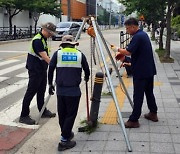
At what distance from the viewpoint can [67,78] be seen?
5.38m

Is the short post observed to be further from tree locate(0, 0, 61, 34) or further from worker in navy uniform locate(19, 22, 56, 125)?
tree locate(0, 0, 61, 34)

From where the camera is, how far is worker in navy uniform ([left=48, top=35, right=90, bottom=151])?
5359 millimetres

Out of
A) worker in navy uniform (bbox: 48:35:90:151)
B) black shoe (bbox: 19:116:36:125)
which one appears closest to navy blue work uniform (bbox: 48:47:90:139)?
worker in navy uniform (bbox: 48:35:90:151)

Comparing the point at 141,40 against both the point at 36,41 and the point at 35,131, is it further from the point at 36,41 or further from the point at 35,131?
the point at 35,131

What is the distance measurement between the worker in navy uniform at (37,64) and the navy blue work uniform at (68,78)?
125cm

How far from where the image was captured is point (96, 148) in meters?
5.51

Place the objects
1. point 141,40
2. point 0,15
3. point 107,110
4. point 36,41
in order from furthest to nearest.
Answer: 1. point 0,15
2. point 107,110
3. point 36,41
4. point 141,40

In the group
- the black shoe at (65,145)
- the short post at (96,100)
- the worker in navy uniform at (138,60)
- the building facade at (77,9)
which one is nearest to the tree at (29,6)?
the short post at (96,100)

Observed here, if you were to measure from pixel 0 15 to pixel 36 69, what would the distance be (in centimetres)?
3160

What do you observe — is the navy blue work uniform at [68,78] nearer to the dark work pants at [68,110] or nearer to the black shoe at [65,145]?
the dark work pants at [68,110]

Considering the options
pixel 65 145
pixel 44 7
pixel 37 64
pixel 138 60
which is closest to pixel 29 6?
pixel 44 7

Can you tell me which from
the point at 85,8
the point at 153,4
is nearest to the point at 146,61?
the point at 153,4

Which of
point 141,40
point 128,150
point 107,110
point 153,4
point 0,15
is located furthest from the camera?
point 0,15

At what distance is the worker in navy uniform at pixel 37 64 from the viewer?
6676mm
